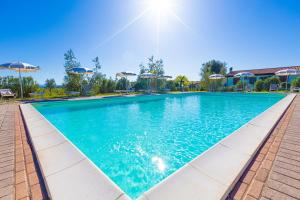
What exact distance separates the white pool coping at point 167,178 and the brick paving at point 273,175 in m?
0.08

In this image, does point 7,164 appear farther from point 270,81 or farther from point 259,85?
point 270,81

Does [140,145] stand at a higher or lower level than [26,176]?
lower

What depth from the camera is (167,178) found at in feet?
5.16

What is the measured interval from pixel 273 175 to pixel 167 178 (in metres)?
1.23

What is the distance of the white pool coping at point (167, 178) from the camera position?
53.7 inches

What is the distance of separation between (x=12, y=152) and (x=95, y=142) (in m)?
1.75

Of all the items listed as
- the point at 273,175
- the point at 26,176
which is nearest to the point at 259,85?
the point at 273,175

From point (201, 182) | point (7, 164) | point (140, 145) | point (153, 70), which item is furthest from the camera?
point (153, 70)

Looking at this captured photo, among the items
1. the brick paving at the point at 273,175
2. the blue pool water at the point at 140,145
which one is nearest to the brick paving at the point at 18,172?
the blue pool water at the point at 140,145

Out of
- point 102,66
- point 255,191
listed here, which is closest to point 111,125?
point 255,191

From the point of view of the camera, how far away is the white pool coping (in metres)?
1.36

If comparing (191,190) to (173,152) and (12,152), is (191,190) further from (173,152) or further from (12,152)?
(12,152)

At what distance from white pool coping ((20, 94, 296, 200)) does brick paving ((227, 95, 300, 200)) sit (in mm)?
80

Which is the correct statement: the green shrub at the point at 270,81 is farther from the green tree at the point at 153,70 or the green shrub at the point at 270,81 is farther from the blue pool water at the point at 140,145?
the blue pool water at the point at 140,145
